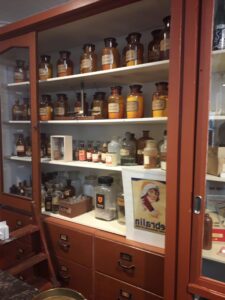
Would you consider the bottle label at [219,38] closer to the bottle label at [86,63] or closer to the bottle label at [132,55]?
the bottle label at [132,55]

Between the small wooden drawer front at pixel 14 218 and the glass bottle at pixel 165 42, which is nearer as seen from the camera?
the glass bottle at pixel 165 42

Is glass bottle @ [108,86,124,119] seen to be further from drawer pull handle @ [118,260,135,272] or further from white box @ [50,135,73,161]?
drawer pull handle @ [118,260,135,272]

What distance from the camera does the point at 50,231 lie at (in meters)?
1.73

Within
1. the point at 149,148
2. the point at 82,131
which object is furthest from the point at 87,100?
the point at 149,148

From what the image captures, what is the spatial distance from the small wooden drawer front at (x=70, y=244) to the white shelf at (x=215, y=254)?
667 millimetres

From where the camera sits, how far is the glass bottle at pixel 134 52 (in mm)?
1495

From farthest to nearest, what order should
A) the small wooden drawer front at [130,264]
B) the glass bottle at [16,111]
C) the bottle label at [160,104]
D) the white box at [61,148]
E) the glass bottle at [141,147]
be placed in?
1. the glass bottle at [16,111]
2. the white box at [61,148]
3. the glass bottle at [141,147]
4. the bottle label at [160,104]
5. the small wooden drawer front at [130,264]

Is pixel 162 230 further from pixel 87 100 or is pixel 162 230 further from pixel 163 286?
pixel 87 100

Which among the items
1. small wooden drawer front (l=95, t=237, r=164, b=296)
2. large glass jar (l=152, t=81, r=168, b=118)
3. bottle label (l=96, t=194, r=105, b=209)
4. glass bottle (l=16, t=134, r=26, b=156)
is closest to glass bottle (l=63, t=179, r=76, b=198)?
bottle label (l=96, t=194, r=105, b=209)

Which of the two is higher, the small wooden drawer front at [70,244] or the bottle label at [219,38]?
the bottle label at [219,38]

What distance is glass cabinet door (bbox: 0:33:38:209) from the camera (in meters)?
1.93

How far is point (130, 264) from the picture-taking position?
1375 millimetres

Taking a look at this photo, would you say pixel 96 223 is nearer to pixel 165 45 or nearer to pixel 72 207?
pixel 72 207

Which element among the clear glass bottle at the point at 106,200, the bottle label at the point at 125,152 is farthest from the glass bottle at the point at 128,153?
the clear glass bottle at the point at 106,200
